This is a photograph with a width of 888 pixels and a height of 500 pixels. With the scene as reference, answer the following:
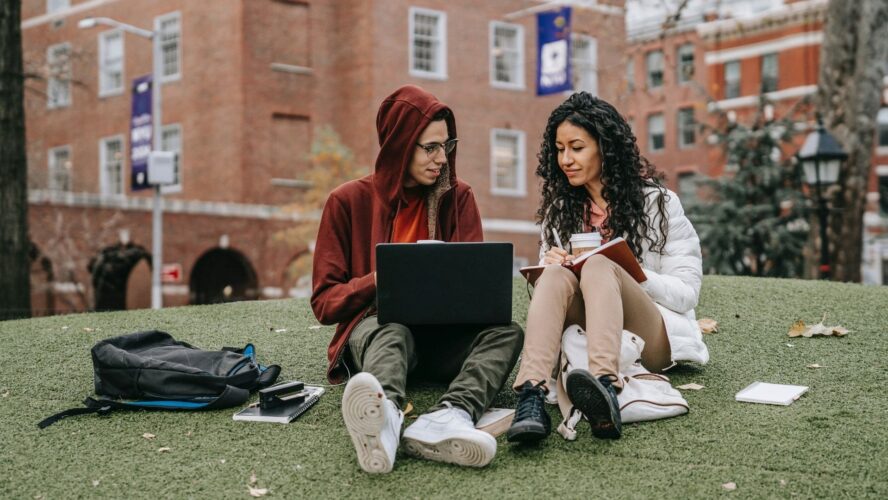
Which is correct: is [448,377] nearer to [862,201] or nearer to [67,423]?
[67,423]

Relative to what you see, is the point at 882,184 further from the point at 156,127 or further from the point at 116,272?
the point at 116,272

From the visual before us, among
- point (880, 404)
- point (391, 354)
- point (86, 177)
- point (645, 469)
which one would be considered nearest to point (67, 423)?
point (391, 354)

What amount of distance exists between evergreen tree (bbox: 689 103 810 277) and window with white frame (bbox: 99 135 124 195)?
20.9m

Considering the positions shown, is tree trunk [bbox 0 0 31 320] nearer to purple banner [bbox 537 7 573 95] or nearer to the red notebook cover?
the red notebook cover

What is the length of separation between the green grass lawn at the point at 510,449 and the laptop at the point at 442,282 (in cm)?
60

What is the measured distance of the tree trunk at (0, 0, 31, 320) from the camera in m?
10.4

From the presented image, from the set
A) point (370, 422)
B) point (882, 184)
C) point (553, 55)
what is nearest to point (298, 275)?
point (553, 55)

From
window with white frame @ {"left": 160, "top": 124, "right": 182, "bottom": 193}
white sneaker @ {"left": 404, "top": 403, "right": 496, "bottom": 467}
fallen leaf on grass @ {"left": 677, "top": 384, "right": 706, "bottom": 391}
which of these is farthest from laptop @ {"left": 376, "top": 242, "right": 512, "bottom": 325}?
window with white frame @ {"left": 160, "top": 124, "right": 182, "bottom": 193}

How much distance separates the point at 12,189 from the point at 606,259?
28.1 feet

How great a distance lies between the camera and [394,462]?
373cm

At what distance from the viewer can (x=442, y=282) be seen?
4066 millimetres

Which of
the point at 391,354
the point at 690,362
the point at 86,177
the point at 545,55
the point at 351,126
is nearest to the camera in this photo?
the point at 391,354

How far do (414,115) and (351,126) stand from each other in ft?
79.6

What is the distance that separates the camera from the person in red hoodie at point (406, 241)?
13.5 ft
